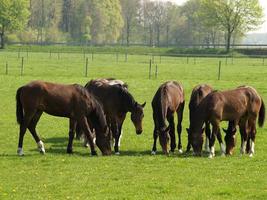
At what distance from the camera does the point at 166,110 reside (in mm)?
14070

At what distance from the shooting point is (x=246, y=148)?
14.5 metres

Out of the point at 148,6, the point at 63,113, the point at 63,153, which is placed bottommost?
the point at 63,153

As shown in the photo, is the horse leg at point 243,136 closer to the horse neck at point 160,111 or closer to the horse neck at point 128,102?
the horse neck at point 160,111

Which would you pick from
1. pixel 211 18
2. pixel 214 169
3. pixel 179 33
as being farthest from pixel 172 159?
pixel 179 33

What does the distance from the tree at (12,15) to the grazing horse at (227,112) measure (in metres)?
77.5

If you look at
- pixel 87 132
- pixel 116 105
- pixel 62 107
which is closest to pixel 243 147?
pixel 116 105

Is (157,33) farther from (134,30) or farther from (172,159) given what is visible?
(172,159)

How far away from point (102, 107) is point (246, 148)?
3949 millimetres

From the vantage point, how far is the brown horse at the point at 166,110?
537 inches

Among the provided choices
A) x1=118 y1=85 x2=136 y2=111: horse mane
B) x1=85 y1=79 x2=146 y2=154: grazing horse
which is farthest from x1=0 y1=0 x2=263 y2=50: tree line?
x1=118 y1=85 x2=136 y2=111: horse mane

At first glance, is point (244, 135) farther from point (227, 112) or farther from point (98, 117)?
point (98, 117)

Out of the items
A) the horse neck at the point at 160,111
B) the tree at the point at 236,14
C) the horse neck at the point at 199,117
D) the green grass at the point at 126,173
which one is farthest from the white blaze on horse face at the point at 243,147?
the tree at the point at 236,14

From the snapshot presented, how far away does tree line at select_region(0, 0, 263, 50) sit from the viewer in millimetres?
89938

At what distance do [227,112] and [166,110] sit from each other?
1.55 meters
